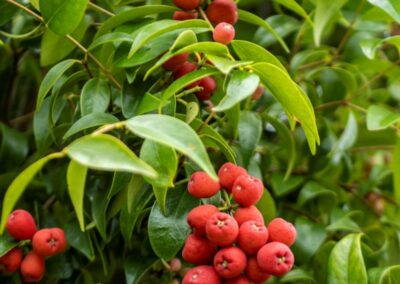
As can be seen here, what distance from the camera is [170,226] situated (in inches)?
30.5

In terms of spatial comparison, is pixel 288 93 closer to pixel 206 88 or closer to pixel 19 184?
pixel 206 88

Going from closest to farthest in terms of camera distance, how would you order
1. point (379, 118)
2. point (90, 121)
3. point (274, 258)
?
point (274, 258), point (90, 121), point (379, 118)

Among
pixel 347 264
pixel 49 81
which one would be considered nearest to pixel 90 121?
pixel 49 81

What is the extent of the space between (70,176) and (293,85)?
26cm

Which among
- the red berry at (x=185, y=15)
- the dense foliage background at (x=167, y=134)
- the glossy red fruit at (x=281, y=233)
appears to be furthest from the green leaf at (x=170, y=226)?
the red berry at (x=185, y=15)

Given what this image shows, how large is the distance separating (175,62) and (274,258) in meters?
0.29

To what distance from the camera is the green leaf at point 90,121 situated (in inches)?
30.4

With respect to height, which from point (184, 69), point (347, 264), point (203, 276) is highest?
point (184, 69)

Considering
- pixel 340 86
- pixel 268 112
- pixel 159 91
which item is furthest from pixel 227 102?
pixel 340 86

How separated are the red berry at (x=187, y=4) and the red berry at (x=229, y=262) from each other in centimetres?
35

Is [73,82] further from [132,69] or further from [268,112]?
[268,112]

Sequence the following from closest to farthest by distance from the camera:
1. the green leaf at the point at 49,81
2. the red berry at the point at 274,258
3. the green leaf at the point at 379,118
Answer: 1. the red berry at the point at 274,258
2. the green leaf at the point at 49,81
3. the green leaf at the point at 379,118

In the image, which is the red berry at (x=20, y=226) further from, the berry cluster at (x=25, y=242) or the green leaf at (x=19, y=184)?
the green leaf at (x=19, y=184)

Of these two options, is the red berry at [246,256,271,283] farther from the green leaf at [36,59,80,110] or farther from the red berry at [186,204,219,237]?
the green leaf at [36,59,80,110]
